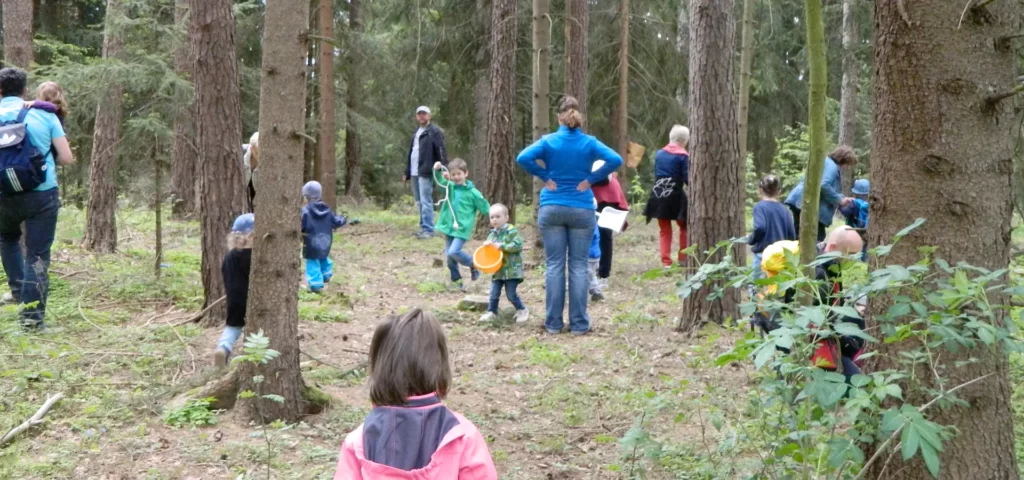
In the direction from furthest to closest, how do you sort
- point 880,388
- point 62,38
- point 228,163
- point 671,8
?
point 62,38, point 671,8, point 228,163, point 880,388

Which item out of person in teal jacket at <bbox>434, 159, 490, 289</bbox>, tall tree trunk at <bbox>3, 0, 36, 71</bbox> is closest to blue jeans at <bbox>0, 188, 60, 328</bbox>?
person in teal jacket at <bbox>434, 159, 490, 289</bbox>

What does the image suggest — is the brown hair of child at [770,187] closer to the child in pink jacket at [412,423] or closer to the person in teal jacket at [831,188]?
the person in teal jacket at [831,188]

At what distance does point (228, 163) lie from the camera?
7.96 m

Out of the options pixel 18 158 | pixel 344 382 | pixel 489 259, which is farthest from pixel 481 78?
pixel 344 382

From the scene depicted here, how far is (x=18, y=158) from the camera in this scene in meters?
6.85

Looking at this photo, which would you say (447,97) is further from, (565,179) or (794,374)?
(794,374)

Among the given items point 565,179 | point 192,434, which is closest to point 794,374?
point 192,434

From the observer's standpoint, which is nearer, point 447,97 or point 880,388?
point 880,388

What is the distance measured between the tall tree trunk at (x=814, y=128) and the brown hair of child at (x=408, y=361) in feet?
6.34

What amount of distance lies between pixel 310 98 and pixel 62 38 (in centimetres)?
632

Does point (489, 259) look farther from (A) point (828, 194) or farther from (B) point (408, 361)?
(B) point (408, 361)

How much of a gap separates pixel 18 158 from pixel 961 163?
21.0ft

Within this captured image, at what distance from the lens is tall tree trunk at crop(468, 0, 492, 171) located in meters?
18.5

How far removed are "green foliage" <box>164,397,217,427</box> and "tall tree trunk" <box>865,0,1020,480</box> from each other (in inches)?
146
